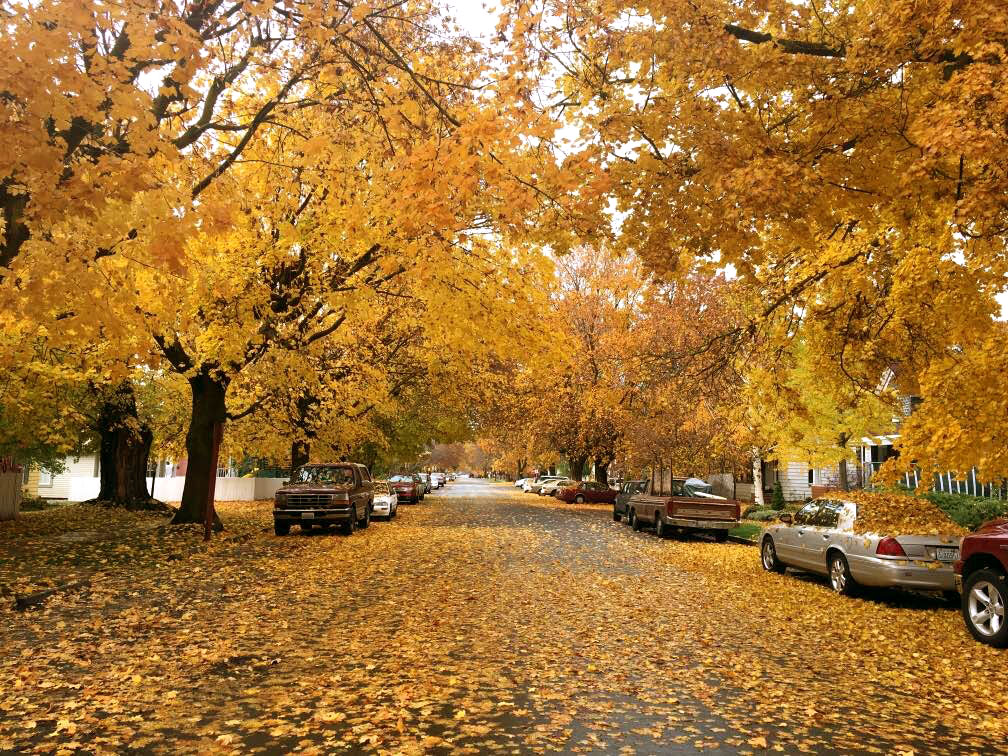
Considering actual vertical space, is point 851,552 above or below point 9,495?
below

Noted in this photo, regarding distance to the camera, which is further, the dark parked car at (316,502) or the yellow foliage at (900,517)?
the dark parked car at (316,502)

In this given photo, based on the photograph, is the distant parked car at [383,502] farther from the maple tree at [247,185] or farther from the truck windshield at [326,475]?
the maple tree at [247,185]

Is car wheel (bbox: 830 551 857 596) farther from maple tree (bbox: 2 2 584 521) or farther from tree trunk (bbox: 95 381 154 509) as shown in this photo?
tree trunk (bbox: 95 381 154 509)

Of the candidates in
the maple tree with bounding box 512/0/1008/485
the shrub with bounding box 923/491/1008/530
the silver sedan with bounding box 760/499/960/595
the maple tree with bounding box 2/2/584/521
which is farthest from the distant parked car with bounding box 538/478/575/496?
the maple tree with bounding box 512/0/1008/485

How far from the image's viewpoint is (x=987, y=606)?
28.5ft

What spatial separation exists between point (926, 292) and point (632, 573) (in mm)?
6919

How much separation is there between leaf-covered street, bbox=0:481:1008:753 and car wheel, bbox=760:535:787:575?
69 cm

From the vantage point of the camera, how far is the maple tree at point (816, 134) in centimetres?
664

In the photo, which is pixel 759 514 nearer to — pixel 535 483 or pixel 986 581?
pixel 986 581

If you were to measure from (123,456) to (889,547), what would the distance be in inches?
1037

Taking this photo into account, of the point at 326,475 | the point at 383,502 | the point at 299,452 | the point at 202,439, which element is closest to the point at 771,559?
the point at 326,475

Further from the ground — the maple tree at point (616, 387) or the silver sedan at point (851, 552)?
the maple tree at point (616, 387)

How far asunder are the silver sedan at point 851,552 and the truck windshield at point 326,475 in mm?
12379

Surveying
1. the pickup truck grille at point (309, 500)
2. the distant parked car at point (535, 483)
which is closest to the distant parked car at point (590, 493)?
the distant parked car at point (535, 483)
